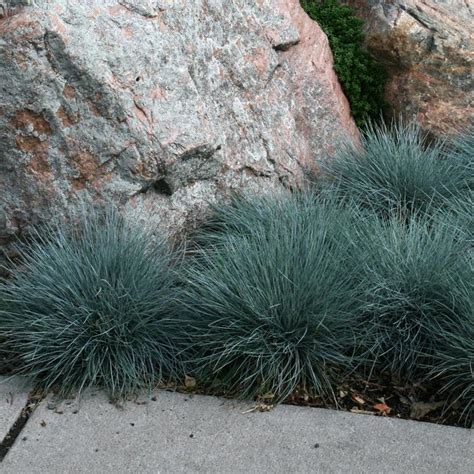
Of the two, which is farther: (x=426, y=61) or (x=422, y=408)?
(x=426, y=61)

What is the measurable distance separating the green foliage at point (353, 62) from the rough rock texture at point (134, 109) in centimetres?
90

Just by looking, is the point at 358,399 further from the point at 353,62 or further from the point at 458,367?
the point at 353,62

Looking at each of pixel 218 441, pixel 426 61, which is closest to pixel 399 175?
pixel 426 61

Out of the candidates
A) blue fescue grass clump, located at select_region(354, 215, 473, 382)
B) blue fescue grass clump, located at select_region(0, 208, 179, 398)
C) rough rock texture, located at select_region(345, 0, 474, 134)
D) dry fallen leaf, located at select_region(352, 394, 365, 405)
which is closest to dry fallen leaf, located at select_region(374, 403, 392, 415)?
dry fallen leaf, located at select_region(352, 394, 365, 405)

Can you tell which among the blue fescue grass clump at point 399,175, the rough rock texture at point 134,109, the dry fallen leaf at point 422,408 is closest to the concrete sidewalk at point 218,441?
the dry fallen leaf at point 422,408

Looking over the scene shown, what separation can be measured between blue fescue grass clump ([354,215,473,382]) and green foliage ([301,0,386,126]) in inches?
75.7

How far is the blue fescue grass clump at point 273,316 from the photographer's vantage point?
3.71 metres

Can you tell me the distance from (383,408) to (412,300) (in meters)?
0.48

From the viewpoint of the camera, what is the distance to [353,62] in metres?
5.73

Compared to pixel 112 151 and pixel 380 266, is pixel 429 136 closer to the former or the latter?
pixel 380 266

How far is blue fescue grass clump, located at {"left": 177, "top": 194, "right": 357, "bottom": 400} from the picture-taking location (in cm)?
371

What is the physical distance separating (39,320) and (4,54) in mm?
1206

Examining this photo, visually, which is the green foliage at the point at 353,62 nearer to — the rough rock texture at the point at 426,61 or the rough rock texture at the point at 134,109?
the rough rock texture at the point at 426,61

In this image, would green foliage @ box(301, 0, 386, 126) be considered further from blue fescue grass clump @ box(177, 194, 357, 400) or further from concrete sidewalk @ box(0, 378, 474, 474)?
concrete sidewalk @ box(0, 378, 474, 474)
